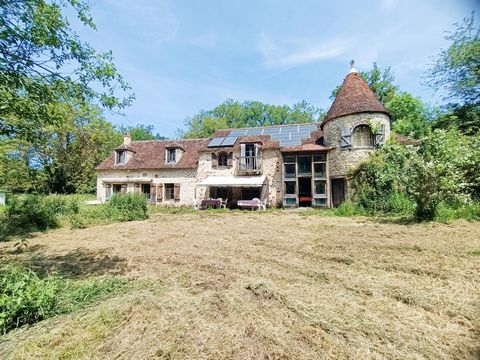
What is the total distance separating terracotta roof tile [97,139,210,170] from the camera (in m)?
23.2

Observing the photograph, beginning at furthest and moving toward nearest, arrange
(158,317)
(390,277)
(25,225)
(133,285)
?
(25,225) → (390,277) → (133,285) → (158,317)

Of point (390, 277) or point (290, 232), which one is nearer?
point (390, 277)

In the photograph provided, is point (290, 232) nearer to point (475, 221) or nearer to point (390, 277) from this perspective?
point (390, 277)

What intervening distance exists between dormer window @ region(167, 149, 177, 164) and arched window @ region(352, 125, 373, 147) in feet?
54.6

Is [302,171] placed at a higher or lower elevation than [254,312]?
higher

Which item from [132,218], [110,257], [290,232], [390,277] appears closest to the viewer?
[390,277]

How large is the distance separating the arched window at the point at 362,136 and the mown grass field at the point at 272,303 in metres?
10.7

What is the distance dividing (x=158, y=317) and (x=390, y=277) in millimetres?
4657

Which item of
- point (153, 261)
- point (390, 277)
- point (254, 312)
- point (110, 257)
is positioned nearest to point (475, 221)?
point (390, 277)

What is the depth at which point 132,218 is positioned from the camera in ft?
48.0

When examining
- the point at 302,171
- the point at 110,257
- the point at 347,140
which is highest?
the point at 347,140

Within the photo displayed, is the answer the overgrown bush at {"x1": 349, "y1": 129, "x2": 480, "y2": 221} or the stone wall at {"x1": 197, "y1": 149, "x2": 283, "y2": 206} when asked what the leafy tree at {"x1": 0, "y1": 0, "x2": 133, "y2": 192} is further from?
the stone wall at {"x1": 197, "y1": 149, "x2": 283, "y2": 206}

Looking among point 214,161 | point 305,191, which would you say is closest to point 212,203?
point 214,161

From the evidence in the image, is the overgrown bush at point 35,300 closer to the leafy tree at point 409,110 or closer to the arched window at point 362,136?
the arched window at point 362,136
